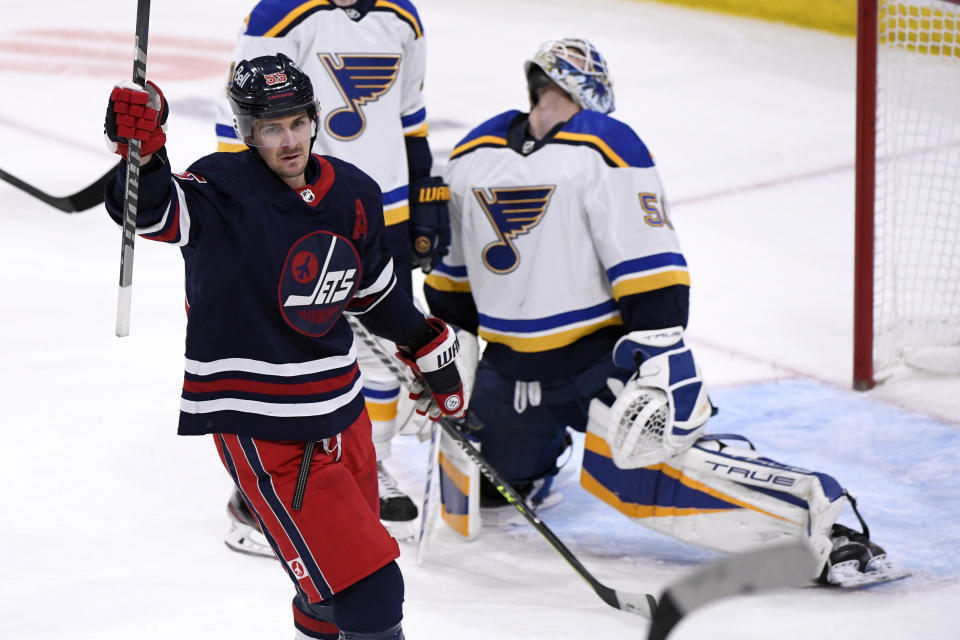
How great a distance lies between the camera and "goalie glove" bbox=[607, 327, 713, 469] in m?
2.78

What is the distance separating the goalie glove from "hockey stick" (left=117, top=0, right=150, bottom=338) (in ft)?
3.87

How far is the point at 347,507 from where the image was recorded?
2123 millimetres

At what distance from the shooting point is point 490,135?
9.84 feet

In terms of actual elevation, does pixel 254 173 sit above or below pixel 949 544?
above

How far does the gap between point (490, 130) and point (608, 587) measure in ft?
3.32

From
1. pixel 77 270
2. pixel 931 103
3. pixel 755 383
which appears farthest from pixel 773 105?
pixel 77 270

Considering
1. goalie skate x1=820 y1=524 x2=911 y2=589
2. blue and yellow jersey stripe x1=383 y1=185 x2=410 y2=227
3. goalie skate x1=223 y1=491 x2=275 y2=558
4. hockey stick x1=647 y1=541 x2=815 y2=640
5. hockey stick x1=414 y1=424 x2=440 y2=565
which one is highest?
hockey stick x1=647 y1=541 x2=815 y2=640

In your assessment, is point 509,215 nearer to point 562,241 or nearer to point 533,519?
point 562,241

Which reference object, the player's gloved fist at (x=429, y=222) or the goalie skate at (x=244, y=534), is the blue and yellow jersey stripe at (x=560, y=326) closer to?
the player's gloved fist at (x=429, y=222)

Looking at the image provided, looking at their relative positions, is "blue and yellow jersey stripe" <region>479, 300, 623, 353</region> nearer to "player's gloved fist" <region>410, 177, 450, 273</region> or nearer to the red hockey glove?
"player's gloved fist" <region>410, 177, 450, 273</region>

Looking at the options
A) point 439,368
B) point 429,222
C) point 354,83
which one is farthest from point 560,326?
point 354,83

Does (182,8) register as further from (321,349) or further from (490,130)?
(321,349)

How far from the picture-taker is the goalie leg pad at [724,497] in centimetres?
276

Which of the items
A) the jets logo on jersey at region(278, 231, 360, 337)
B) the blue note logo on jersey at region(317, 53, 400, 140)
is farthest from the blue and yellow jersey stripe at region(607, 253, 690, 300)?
the jets logo on jersey at region(278, 231, 360, 337)
